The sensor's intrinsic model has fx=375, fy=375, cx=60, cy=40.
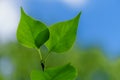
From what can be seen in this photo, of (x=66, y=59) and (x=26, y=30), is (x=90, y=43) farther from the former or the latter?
(x=26, y=30)

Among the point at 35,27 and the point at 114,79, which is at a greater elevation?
the point at 35,27

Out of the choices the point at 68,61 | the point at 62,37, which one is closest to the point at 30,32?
the point at 62,37

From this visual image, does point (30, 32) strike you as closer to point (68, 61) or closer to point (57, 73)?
point (57, 73)

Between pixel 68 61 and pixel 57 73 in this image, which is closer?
pixel 57 73

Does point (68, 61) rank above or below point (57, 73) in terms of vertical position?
below

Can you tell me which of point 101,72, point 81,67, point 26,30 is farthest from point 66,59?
point 26,30

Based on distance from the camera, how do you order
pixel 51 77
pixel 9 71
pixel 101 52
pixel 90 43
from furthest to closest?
pixel 90 43, pixel 101 52, pixel 9 71, pixel 51 77

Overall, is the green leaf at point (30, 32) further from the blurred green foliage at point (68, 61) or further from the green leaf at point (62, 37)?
the blurred green foliage at point (68, 61)

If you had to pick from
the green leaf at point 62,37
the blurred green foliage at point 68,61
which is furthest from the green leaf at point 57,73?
the blurred green foliage at point 68,61
